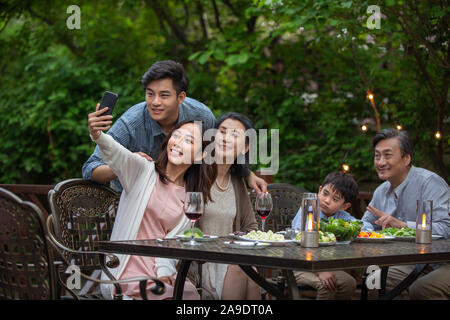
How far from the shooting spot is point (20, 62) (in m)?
8.43

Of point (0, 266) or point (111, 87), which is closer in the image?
Answer: point (0, 266)

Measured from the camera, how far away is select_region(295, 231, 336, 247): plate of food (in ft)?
8.28

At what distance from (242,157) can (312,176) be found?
12.3 feet

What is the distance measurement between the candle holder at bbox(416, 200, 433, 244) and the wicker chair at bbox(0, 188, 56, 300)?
1.61 metres

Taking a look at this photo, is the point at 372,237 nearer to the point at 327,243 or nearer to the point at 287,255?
the point at 327,243

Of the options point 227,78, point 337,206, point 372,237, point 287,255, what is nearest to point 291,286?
point 287,255

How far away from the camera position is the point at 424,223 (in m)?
2.77

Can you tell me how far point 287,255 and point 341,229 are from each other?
60 cm

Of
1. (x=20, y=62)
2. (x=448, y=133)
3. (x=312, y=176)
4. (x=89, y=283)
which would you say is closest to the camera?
(x=89, y=283)


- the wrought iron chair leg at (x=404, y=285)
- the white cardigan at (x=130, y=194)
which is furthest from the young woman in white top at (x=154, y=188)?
the wrought iron chair leg at (x=404, y=285)

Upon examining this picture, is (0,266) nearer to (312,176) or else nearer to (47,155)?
(312,176)

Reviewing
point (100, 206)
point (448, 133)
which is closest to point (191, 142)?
point (100, 206)

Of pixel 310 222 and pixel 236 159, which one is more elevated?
pixel 236 159

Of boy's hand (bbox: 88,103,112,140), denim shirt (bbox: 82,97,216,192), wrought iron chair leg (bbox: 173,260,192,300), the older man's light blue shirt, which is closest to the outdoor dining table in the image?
wrought iron chair leg (bbox: 173,260,192,300)
